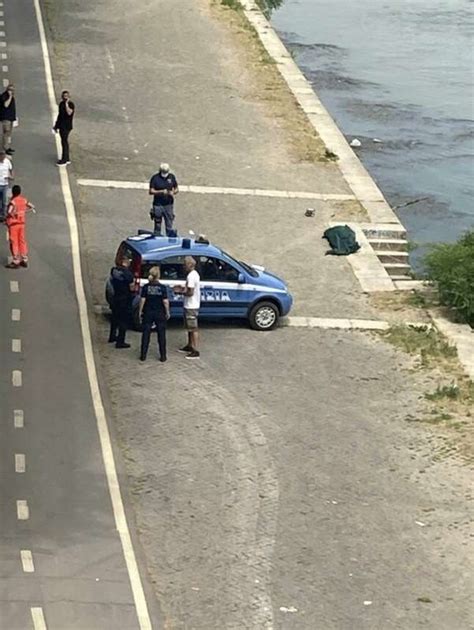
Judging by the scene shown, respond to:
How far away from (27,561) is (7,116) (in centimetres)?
1882

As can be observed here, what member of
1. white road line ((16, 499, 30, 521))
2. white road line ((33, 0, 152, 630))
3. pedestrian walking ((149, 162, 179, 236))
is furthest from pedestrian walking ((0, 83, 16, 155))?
white road line ((16, 499, 30, 521))

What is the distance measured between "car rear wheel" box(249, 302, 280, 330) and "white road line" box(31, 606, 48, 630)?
10.4 m

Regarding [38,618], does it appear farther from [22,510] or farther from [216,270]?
[216,270]

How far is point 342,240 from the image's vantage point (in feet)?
106

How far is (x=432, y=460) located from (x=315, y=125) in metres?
19.9

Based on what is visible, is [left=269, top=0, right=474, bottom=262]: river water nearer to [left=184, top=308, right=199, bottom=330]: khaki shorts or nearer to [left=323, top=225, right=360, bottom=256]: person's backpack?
[left=323, top=225, right=360, bottom=256]: person's backpack

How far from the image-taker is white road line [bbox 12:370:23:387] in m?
24.0

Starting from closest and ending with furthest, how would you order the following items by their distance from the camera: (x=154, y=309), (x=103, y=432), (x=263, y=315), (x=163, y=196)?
(x=103, y=432) → (x=154, y=309) → (x=263, y=315) → (x=163, y=196)

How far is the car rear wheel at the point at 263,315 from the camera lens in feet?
89.9

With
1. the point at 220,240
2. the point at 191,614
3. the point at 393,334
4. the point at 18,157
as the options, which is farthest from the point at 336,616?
the point at 18,157

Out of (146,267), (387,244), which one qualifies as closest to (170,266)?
(146,267)

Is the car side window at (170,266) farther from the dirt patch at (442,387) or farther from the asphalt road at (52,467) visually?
the dirt patch at (442,387)

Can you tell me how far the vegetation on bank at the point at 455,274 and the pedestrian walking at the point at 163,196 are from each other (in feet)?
16.3

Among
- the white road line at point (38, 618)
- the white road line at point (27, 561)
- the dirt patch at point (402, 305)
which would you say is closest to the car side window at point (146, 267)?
the dirt patch at point (402, 305)
